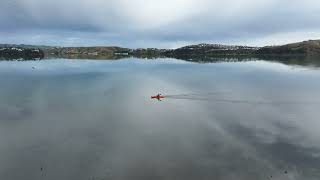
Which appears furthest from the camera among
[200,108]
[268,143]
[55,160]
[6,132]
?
[200,108]

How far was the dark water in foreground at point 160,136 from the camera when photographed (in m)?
39.4

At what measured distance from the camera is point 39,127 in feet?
190

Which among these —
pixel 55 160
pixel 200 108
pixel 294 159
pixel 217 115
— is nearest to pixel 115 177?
pixel 55 160

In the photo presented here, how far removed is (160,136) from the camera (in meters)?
53.0

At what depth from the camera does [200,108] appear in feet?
247

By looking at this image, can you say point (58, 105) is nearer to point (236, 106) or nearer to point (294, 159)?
point (236, 106)

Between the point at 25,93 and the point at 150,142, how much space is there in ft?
187

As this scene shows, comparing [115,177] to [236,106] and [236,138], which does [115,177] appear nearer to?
[236,138]

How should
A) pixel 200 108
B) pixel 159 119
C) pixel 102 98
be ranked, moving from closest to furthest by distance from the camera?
pixel 159 119 → pixel 200 108 → pixel 102 98

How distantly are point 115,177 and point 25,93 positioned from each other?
66131 mm

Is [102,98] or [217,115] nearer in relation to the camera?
[217,115]

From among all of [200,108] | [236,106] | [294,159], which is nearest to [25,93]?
[200,108]

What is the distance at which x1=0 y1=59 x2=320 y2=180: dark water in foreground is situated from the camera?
39.4 metres

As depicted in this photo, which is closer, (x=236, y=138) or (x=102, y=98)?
(x=236, y=138)
